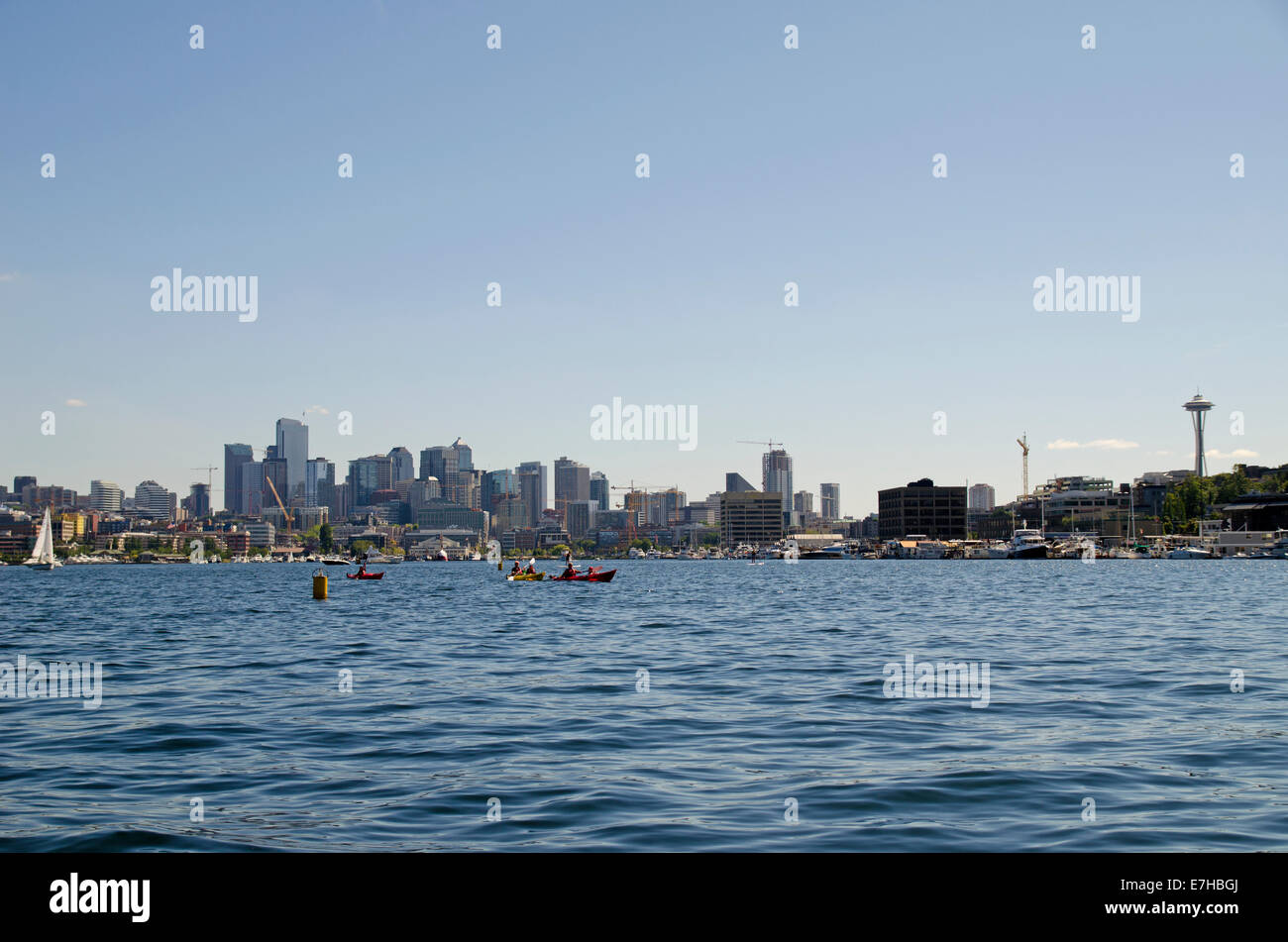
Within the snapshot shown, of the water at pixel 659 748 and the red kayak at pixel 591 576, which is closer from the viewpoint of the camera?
the water at pixel 659 748

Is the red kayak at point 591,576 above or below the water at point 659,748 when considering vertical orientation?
below

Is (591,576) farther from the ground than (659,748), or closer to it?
closer to it

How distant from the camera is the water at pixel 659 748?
1241cm

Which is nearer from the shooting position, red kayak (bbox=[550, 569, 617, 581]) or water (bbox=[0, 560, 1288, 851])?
water (bbox=[0, 560, 1288, 851])

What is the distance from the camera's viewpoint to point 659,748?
17797 millimetres

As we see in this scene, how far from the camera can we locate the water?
12.4 meters

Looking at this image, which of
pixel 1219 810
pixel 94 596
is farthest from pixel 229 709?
pixel 94 596

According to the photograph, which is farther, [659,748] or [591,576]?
[591,576]

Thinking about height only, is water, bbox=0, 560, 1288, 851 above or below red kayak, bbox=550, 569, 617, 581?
above

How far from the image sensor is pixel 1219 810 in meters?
13.0

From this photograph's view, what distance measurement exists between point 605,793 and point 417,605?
61067 mm
